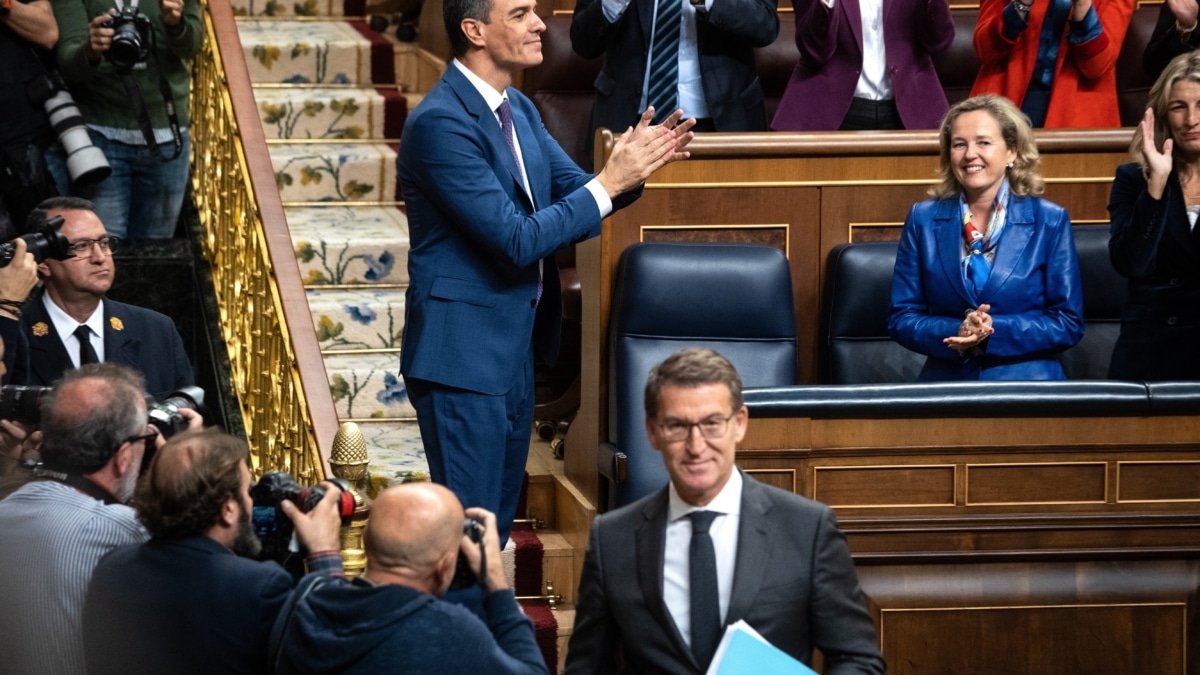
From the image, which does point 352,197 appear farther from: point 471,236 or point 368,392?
point 471,236

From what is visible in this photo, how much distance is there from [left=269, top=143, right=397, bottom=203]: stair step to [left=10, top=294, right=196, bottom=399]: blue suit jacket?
186 centimetres

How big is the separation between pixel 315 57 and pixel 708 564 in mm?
4173

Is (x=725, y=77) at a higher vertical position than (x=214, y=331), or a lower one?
higher

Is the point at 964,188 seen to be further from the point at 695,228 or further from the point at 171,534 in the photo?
the point at 171,534

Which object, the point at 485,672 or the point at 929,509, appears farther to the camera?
the point at 929,509

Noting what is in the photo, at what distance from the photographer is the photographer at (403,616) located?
203cm

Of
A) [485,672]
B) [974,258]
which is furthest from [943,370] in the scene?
[485,672]

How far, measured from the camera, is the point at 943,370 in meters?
3.57

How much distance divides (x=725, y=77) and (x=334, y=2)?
2.62 m

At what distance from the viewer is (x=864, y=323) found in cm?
396

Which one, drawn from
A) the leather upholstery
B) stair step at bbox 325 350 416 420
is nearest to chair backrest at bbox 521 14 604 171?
stair step at bbox 325 350 416 420

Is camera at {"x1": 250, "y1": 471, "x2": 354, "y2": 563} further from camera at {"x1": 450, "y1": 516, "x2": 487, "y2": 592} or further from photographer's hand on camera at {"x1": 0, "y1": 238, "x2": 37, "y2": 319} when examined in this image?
photographer's hand on camera at {"x1": 0, "y1": 238, "x2": 37, "y2": 319}

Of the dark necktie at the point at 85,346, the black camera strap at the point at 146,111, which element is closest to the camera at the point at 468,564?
the dark necktie at the point at 85,346

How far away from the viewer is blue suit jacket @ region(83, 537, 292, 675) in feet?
7.39
